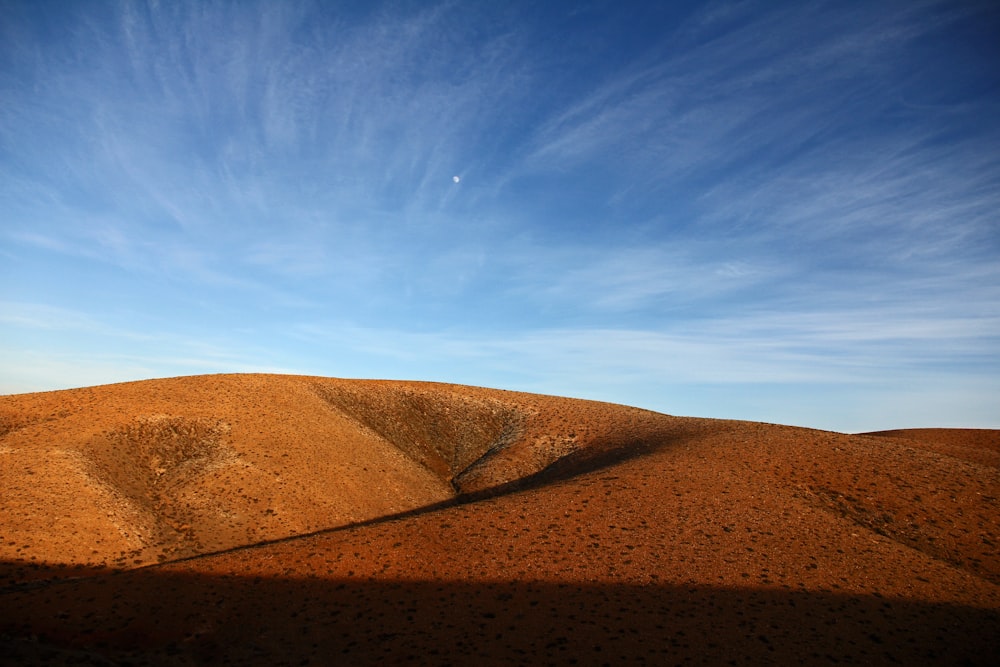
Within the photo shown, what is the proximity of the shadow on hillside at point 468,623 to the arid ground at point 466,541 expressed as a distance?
0.08 m

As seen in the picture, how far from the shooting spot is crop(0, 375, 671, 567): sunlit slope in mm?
26031

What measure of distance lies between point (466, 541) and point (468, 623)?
18.7ft

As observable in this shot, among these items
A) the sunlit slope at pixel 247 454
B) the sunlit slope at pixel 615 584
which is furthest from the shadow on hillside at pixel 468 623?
the sunlit slope at pixel 247 454

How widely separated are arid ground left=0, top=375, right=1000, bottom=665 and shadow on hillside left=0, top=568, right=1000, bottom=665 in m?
0.08

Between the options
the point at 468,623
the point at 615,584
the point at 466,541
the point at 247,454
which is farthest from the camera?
the point at 247,454

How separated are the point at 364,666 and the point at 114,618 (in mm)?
8325

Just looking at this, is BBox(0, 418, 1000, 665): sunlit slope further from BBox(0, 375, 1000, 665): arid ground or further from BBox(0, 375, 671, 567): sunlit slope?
BBox(0, 375, 671, 567): sunlit slope

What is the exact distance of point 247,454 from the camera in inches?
1310

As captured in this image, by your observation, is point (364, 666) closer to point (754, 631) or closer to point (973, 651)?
point (754, 631)

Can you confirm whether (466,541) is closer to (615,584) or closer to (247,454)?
(615,584)

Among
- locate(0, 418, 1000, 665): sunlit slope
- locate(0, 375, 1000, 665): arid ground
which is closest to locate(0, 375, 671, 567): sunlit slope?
locate(0, 375, 1000, 665): arid ground

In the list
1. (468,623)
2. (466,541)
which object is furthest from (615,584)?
(466,541)

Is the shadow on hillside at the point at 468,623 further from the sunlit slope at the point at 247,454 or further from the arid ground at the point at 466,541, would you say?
the sunlit slope at the point at 247,454

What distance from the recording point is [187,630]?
16.8 m
